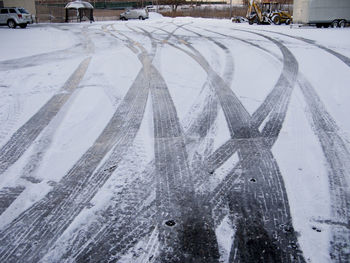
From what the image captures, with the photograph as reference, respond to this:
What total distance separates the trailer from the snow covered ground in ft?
55.8

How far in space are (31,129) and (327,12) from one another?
75.1ft

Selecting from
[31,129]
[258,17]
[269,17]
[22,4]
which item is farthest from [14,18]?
[31,129]

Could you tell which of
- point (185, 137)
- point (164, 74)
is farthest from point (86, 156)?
point (164, 74)

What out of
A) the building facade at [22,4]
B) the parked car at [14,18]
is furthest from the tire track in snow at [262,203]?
the building facade at [22,4]

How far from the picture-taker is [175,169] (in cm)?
339

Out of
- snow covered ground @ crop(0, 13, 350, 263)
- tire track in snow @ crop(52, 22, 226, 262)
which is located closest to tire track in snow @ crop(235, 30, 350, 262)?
snow covered ground @ crop(0, 13, 350, 263)

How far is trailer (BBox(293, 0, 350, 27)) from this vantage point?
2147 centimetres

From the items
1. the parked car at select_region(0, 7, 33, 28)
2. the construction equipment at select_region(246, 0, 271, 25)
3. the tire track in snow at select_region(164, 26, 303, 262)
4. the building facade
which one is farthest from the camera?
the building facade

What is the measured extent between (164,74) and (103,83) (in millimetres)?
1579

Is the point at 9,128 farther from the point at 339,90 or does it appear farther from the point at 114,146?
the point at 339,90

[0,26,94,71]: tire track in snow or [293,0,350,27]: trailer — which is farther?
[293,0,350,27]: trailer

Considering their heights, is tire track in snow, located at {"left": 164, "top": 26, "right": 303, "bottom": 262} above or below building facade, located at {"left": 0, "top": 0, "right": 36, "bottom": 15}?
below

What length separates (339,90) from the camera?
20.2ft

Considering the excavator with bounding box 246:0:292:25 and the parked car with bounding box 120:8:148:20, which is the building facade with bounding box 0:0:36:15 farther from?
the excavator with bounding box 246:0:292:25
